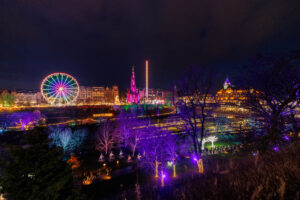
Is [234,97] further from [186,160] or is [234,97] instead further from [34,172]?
[34,172]

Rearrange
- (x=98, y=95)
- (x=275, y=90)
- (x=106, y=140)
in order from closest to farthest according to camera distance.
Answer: (x=275, y=90) → (x=106, y=140) → (x=98, y=95)

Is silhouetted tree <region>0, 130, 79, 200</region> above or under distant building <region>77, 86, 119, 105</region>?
under

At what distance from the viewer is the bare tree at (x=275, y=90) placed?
6.59 meters

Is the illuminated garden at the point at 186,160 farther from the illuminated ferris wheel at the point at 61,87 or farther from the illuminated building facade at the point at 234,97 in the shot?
the illuminated ferris wheel at the point at 61,87

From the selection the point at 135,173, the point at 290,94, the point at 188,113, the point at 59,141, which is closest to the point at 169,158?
the point at 135,173

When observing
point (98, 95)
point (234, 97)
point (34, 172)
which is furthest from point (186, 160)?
point (98, 95)

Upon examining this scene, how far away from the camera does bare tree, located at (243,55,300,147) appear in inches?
260

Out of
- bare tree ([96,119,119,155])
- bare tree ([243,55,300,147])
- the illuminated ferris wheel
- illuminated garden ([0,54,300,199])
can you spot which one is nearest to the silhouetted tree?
illuminated garden ([0,54,300,199])

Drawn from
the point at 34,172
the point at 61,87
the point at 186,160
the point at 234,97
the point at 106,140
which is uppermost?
the point at 61,87

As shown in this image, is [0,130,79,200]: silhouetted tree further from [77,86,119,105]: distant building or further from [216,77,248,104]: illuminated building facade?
[77,86,119,105]: distant building

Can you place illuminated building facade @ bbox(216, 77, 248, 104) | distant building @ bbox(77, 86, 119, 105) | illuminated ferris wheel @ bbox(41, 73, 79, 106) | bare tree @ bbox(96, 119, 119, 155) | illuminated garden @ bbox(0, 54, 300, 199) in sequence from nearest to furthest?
1. illuminated garden @ bbox(0, 54, 300, 199)
2. illuminated building facade @ bbox(216, 77, 248, 104)
3. bare tree @ bbox(96, 119, 119, 155)
4. illuminated ferris wheel @ bbox(41, 73, 79, 106)
5. distant building @ bbox(77, 86, 119, 105)

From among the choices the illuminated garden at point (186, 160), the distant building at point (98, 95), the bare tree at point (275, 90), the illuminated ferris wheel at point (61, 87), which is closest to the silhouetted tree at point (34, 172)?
the illuminated garden at point (186, 160)

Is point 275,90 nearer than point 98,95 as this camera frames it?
Yes

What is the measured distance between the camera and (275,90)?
702 cm
